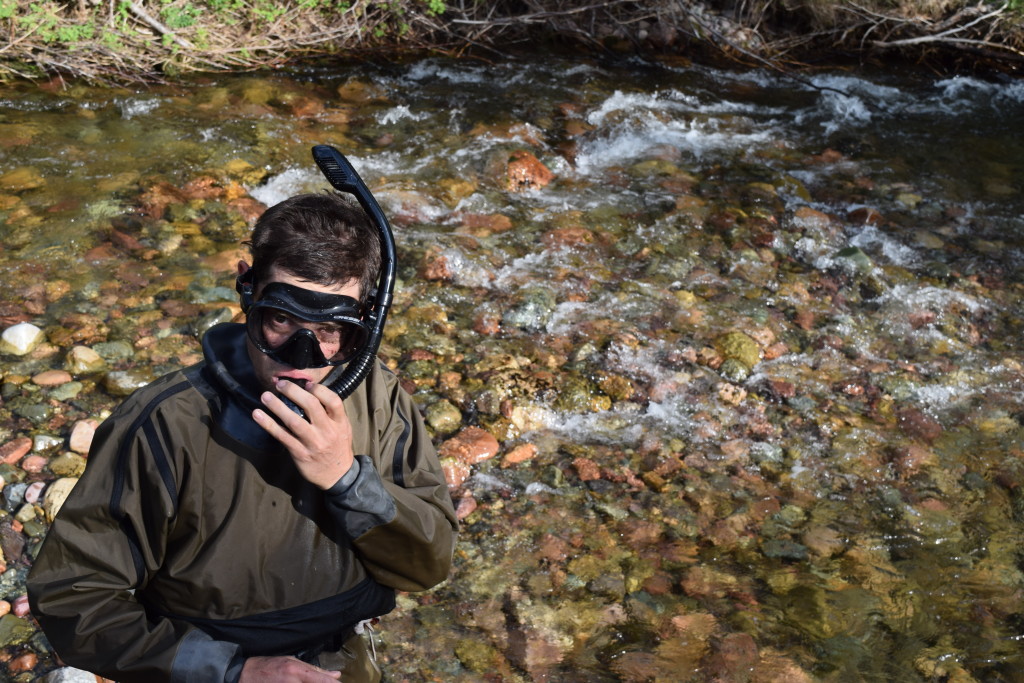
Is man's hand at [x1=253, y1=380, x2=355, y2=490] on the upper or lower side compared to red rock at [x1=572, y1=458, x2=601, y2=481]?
upper

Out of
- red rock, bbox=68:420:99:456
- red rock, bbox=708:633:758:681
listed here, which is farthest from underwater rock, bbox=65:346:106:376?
red rock, bbox=708:633:758:681

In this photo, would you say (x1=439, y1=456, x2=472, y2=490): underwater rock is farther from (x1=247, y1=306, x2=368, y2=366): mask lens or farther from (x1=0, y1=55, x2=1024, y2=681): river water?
(x1=247, y1=306, x2=368, y2=366): mask lens

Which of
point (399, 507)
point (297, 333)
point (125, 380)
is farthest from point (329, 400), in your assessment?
point (125, 380)

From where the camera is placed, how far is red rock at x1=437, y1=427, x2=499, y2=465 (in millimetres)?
3865

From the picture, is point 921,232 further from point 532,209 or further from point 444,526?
point 444,526

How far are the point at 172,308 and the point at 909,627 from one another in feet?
11.2

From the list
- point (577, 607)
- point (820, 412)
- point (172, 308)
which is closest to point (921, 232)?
point (820, 412)

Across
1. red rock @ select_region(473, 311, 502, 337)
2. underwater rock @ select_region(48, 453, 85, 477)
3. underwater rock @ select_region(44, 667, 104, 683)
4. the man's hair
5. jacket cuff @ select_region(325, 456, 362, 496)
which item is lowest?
underwater rock @ select_region(48, 453, 85, 477)

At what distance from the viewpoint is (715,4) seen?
9219 millimetres

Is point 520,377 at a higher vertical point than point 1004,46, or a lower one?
lower

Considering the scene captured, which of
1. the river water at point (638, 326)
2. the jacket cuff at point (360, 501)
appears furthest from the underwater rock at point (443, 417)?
the jacket cuff at point (360, 501)

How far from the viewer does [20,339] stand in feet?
13.7

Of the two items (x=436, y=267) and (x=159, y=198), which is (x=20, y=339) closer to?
(x=159, y=198)

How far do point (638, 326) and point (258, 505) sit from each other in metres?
3.16
